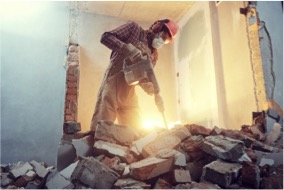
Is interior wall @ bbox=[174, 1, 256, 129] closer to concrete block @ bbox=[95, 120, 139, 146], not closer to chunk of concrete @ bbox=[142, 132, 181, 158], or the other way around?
chunk of concrete @ bbox=[142, 132, 181, 158]

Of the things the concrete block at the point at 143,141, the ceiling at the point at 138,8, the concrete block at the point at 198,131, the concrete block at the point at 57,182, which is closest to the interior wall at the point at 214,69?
the ceiling at the point at 138,8

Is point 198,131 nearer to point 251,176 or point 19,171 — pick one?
point 251,176

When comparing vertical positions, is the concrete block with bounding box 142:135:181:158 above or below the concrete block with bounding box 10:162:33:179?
above

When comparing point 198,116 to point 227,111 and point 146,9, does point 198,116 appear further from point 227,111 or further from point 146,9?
point 146,9

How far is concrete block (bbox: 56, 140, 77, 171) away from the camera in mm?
1917

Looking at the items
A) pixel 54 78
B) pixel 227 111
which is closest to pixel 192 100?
pixel 227 111

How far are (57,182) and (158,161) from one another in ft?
2.20

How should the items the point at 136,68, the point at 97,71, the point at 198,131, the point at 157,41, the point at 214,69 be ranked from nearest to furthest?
the point at 198,131
the point at 136,68
the point at 157,41
the point at 214,69
the point at 97,71

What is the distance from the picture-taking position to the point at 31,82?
4539mm

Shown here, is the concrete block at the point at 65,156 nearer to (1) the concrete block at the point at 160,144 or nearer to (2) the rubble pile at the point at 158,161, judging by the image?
(2) the rubble pile at the point at 158,161

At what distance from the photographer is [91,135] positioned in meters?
1.99

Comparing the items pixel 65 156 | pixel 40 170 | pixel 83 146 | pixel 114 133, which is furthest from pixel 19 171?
pixel 114 133

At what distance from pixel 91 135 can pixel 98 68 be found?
3.63m

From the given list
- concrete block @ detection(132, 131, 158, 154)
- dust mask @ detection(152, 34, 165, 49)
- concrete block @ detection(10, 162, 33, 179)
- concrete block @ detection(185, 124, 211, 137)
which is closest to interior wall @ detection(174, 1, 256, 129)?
dust mask @ detection(152, 34, 165, 49)
